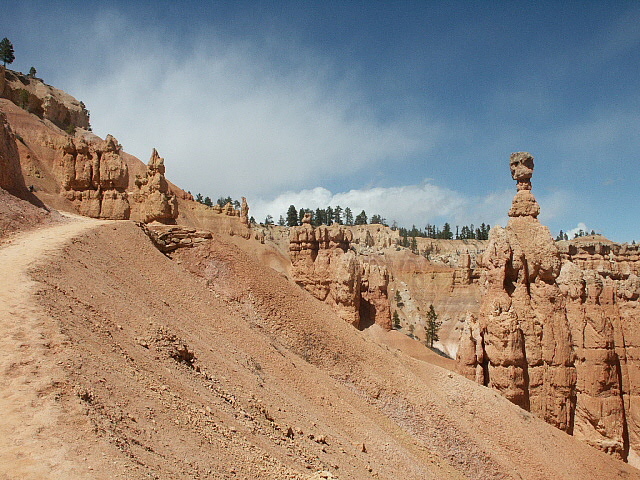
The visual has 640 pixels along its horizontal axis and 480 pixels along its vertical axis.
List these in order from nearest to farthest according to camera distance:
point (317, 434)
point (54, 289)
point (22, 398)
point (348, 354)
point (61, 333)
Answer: point (22, 398) → point (61, 333) → point (54, 289) → point (317, 434) → point (348, 354)

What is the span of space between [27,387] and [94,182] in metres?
26.5

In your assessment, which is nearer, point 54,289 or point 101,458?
point 101,458

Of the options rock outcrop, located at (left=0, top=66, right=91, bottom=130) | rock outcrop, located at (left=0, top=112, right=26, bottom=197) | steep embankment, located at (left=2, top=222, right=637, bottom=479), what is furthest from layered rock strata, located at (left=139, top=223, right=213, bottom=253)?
rock outcrop, located at (left=0, top=66, right=91, bottom=130)

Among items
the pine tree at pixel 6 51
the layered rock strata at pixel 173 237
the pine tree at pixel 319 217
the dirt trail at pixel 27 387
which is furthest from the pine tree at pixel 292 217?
the dirt trail at pixel 27 387

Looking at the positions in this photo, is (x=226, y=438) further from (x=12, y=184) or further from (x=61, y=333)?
(x=12, y=184)

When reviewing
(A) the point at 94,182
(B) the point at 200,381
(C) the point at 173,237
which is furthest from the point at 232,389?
(A) the point at 94,182

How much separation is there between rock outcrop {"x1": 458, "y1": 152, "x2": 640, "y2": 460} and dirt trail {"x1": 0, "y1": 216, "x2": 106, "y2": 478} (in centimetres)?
1811

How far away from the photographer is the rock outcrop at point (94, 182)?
28.8m

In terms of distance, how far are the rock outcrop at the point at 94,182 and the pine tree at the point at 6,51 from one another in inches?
2340

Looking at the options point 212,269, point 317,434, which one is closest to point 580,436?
point 317,434

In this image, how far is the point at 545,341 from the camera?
20719mm

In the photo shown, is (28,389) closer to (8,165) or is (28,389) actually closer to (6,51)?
(8,165)

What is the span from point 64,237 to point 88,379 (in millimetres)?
8709

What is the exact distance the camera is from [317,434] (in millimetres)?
10898
